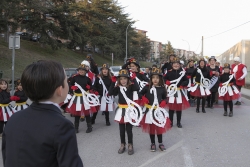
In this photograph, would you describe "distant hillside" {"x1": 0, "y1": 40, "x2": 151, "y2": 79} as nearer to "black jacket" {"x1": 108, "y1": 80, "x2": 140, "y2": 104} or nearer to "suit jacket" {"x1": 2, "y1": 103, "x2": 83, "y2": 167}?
"black jacket" {"x1": 108, "y1": 80, "x2": 140, "y2": 104}

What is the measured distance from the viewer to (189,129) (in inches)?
279

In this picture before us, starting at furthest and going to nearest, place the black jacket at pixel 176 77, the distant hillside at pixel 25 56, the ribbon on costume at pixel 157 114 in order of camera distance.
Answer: the distant hillside at pixel 25 56, the black jacket at pixel 176 77, the ribbon on costume at pixel 157 114

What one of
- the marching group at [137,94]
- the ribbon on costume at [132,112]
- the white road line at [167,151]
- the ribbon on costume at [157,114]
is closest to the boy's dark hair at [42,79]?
the marching group at [137,94]

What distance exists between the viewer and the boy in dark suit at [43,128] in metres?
1.54

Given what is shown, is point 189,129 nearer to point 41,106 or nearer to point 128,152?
point 128,152

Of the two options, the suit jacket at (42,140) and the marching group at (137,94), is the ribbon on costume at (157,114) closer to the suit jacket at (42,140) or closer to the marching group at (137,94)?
the marching group at (137,94)

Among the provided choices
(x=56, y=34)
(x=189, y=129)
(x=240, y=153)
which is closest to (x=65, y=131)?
(x=240, y=153)

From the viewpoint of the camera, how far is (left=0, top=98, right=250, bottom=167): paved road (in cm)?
466

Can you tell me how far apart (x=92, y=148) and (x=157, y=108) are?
1667mm

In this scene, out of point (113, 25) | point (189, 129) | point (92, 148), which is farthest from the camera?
point (113, 25)

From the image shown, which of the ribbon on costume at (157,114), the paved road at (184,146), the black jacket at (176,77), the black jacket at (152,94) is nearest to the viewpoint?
the paved road at (184,146)

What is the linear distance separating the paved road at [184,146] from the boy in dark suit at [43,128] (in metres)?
3.13

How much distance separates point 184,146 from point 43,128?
4540 millimetres

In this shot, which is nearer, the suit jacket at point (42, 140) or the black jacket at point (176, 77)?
the suit jacket at point (42, 140)
